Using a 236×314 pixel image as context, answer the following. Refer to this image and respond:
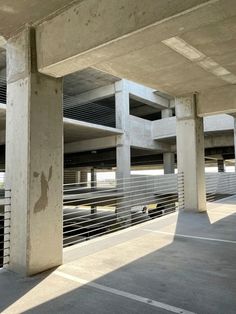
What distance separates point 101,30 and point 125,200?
11871mm

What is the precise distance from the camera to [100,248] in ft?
14.8

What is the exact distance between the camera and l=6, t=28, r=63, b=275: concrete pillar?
3.57 metres

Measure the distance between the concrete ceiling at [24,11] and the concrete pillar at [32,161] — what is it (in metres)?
0.16

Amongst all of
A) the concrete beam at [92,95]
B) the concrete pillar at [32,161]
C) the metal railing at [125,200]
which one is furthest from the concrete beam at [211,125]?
the concrete pillar at [32,161]

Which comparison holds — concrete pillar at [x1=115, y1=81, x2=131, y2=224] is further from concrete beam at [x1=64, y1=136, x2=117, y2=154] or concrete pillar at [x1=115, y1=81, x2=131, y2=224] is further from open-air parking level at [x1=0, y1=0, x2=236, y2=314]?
open-air parking level at [x1=0, y1=0, x2=236, y2=314]

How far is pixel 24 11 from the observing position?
3.49 metres

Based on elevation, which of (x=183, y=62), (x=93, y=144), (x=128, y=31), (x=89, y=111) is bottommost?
(x=128, y=31)

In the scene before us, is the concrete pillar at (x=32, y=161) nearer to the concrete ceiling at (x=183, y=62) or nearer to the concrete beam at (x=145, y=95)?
the concrete ceiling at (x=183, y=62)

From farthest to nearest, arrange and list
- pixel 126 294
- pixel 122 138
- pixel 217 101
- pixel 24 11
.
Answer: pixel 122 138, pixel 217 101, pixel 24 11, pixel 126 294

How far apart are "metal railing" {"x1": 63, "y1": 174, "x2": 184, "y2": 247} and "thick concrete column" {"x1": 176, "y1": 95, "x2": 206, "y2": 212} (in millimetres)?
244

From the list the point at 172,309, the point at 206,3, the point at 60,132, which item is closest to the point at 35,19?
the point at 60,132

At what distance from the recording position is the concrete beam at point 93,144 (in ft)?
50.3

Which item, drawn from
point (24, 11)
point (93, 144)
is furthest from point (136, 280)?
point (93, 144)

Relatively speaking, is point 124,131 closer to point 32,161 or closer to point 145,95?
point 145,95
